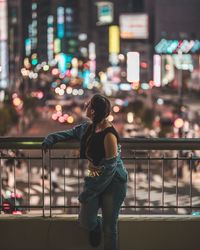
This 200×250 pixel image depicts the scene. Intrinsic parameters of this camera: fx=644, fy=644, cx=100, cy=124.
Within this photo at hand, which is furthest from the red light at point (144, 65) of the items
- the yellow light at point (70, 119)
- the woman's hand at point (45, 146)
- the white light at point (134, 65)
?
the woman's hand at point (45, 146)

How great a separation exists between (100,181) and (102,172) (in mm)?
89

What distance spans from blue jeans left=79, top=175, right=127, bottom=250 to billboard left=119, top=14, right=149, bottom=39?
10235 centimetres

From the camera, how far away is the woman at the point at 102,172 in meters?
6.06

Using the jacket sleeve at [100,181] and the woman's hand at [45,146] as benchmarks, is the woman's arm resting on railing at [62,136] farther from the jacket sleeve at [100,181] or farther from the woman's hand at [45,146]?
the jacket sleeve at [100,181]

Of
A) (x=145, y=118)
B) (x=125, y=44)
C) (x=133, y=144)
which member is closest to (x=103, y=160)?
(x=133, y=144)

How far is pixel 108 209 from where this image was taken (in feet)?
20.5

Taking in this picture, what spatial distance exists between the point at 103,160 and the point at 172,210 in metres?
2.63

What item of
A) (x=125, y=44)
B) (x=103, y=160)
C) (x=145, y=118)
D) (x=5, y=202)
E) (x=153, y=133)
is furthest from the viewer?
(x=125, y=44)

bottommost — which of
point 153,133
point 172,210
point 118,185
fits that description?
point 153,133

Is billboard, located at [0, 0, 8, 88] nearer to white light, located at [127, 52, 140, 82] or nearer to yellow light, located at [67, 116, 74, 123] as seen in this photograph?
yellow light, located at [67, 116, 74, 123]

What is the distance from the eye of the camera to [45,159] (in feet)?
24.3

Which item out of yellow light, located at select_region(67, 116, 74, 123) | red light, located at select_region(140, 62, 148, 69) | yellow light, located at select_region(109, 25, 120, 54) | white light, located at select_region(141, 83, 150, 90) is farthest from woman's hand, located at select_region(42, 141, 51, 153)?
yellow light, located at select_region(109, 25, 120, 54)

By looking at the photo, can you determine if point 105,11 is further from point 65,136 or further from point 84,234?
point 65,136

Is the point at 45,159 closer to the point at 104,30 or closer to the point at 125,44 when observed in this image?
the point at 125,44
